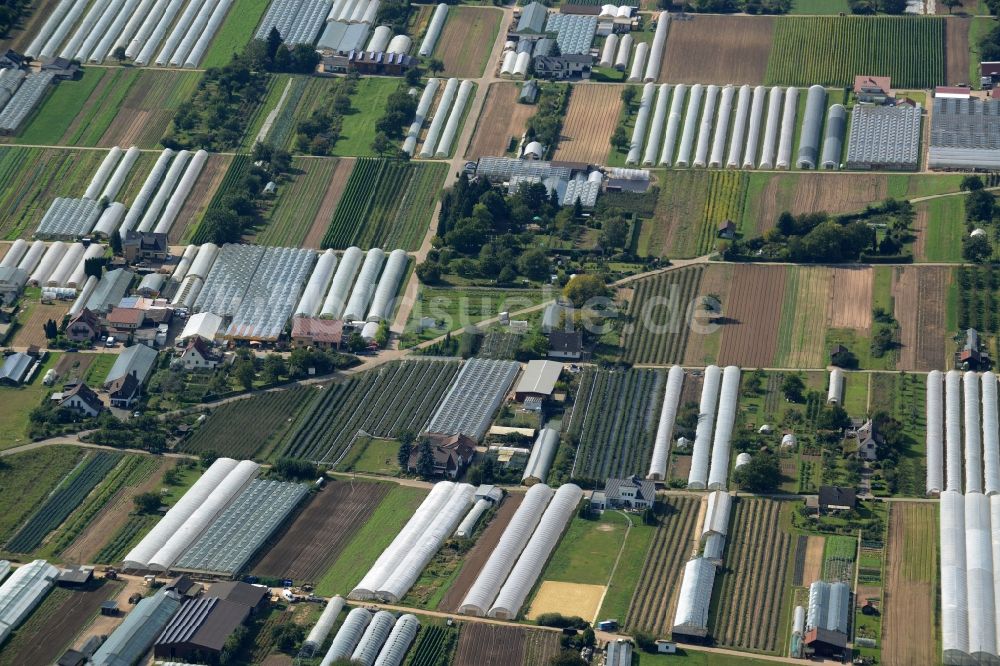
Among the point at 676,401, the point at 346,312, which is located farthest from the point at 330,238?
the point at 676,401

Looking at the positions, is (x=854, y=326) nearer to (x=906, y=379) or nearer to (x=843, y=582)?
(x=906, y=379)

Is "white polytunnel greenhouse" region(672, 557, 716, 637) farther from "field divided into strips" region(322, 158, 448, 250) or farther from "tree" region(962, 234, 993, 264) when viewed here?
"field divided into strips" region(322, 158, 448, 250)

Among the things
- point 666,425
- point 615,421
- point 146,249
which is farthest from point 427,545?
point 146,249

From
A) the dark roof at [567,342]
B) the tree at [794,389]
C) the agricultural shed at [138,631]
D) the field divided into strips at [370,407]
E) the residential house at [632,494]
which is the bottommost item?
the agricultural shed at [138,631]

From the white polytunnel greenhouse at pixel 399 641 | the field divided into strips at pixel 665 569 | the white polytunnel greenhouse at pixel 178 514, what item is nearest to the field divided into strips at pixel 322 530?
the white polytunnel greenhouse at pixel 178 514

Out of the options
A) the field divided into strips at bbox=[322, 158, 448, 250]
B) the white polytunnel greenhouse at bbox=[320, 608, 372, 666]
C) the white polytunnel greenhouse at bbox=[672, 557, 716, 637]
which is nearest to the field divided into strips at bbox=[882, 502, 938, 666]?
the white polytunnel greenhouse at bbox=[672, 557, 716, 637]

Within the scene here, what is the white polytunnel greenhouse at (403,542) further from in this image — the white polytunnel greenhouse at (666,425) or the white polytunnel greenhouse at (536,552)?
the white polytunnel greenhouse at (666,425)
